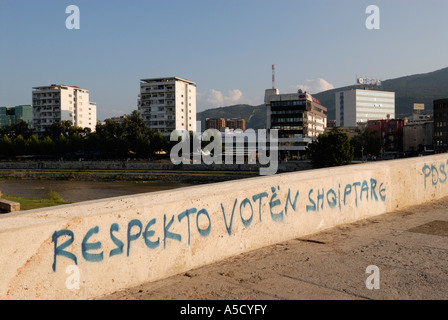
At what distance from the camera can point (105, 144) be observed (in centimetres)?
10181

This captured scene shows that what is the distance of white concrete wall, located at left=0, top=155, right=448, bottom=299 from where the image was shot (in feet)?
12.7

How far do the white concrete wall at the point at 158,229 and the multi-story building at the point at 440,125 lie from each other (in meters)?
99.0

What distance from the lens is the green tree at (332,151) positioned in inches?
2773

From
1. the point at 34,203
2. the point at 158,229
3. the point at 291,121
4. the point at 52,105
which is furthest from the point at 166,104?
the point at 158,229

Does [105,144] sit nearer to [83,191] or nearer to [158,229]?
[83,191]

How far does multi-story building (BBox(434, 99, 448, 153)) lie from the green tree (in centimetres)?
3501

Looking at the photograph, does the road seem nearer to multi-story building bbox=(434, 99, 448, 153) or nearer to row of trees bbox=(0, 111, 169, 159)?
row of trees bbox=(0, 111, 169, 159)

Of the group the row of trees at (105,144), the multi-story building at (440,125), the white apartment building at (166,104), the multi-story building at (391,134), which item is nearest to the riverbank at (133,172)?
the row of trees at (105,144)

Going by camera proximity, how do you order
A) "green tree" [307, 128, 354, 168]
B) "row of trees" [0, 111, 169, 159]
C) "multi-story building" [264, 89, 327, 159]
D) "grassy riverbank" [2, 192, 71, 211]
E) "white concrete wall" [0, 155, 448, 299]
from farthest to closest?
1. "multi-story building" [264, 89, 327, 159]
2. "row of trees" [0, 111, 169, 159]
3. "green tree" [307, 128, 354, 168]
4. "grassy riverbank" [2, 192, 71, 211]
5. "white concrete wall" [0, 155, 448, 299]

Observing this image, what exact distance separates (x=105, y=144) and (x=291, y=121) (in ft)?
170

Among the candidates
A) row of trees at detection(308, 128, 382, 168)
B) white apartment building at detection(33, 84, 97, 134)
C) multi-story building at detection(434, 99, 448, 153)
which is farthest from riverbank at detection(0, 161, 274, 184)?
white apartment building at detection(33, 84, 97, 134)
